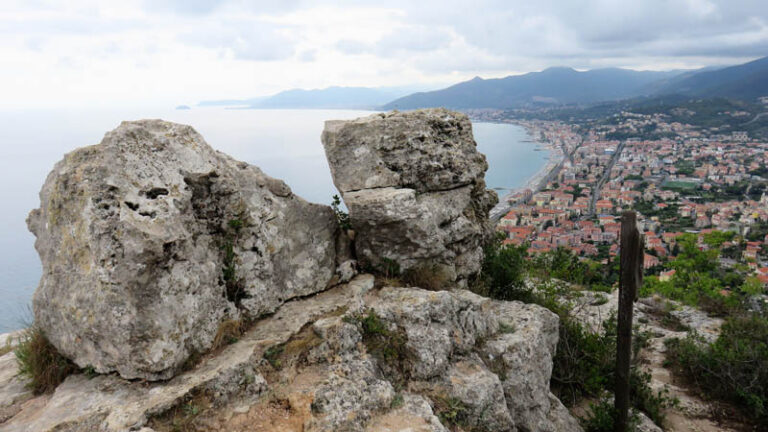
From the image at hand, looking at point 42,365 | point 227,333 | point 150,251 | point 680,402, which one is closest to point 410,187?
point 227,333

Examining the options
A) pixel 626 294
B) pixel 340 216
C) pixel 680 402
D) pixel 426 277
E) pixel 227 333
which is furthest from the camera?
pixel 680 402

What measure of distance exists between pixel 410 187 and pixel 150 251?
380 cm

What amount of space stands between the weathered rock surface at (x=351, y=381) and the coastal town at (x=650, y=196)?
20.7 ft

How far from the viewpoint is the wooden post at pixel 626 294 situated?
240 inches

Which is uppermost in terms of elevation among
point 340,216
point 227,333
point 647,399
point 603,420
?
point 340,216

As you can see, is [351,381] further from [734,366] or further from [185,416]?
[734,366]

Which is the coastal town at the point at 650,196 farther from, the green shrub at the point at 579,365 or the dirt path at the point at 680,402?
the green shrub at the point at 579,365

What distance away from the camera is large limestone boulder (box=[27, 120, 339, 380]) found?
431 centimetres

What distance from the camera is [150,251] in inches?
173

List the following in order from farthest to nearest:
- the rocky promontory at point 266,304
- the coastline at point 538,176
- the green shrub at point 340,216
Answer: the coastline at point 538,176 → the green shrub at point 340,216 → the rocky promontory at point 266,304

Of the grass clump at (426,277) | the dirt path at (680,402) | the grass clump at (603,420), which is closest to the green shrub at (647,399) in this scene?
the dirt path at (680,402)

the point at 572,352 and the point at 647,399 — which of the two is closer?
the point at 572,352

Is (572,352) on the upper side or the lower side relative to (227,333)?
lower

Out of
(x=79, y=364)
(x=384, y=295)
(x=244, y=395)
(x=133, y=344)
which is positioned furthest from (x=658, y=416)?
(x=79, y=364)
